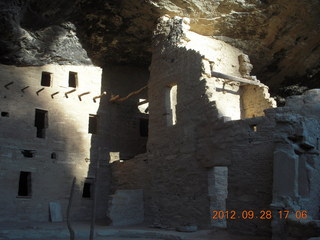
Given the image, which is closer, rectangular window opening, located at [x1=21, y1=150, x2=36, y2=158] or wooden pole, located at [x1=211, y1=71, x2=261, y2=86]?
wooden pole, located at [x1=211, y1=71, x2=261, y2=86]

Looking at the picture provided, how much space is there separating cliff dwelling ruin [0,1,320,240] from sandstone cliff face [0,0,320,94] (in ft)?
0.37

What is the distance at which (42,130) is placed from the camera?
13719 millimetres

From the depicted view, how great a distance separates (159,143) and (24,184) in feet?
16.0

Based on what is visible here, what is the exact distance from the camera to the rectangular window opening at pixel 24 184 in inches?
504

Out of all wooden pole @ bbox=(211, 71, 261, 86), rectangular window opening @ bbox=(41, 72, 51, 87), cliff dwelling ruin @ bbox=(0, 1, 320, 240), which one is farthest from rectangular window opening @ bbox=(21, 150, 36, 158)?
wooden pole @ bbox=(211, 71, 261, 86)

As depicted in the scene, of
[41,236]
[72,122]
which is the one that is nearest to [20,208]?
[41,236]

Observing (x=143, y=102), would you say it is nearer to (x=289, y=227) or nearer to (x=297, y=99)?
(x=297, y=99)

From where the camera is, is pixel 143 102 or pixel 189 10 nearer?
pixel 189 10

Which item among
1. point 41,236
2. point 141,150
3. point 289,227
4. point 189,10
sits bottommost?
point 41,236

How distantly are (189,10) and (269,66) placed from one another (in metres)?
4.52

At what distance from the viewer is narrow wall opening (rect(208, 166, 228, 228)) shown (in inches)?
392

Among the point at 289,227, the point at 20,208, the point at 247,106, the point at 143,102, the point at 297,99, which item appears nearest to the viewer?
the point at 289,227
